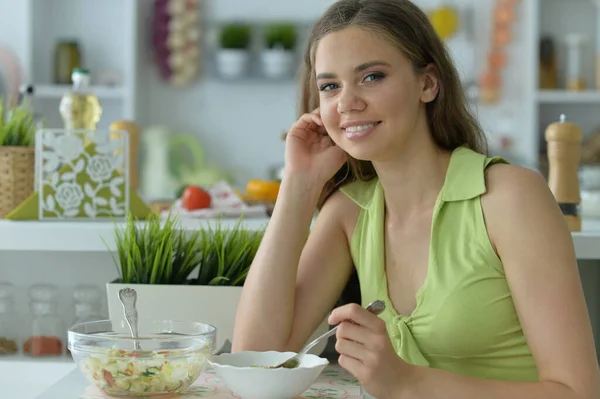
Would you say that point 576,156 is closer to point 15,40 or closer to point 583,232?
point 583,232

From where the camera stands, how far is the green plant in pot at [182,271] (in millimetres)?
1622

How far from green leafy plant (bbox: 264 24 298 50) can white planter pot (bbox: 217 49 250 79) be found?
0.46 ft

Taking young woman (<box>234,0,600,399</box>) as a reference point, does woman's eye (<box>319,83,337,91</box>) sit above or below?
above

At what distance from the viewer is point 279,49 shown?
186 inches

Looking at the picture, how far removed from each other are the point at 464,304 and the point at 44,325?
834mm

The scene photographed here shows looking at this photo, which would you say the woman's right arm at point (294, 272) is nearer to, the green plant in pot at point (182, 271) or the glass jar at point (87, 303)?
the green plant in pot at point (182, 271)

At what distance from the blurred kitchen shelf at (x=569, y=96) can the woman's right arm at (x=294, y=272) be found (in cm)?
309

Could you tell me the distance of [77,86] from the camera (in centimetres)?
214

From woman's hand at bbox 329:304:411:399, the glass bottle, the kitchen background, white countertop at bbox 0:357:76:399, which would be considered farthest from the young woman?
the kitchen background

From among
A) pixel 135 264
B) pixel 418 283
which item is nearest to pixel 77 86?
pixel 135 264

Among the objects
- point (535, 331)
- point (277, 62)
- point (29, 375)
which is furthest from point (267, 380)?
point (277, 62)

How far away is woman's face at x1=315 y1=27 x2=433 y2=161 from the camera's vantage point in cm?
149

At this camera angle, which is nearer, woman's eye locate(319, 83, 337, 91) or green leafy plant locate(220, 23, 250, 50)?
woman's eye locate(319, 83, 337, 91)

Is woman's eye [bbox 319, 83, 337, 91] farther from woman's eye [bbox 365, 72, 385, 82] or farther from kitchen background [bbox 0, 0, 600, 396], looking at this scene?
kitchen background [bbox 0, 0, 600, 396]
